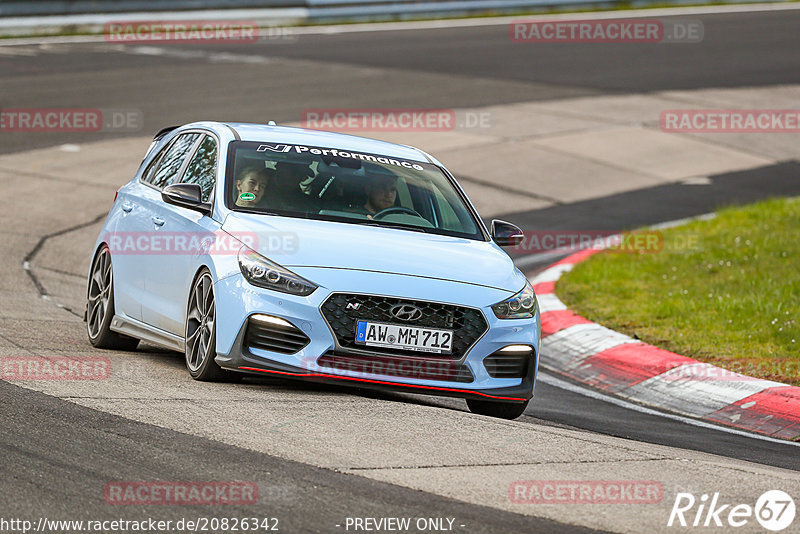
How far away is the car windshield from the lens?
8.34m

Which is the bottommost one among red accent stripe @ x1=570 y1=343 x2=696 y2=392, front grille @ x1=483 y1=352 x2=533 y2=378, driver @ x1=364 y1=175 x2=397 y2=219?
red accent stripe @ x1=570 y1=343 x2=696 y2=392

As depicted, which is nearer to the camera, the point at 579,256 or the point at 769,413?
the point at 769,413

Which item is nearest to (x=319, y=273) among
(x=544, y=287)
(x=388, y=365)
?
(x=388, y=365)

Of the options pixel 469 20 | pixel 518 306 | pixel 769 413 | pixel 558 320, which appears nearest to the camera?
pixel 518 306

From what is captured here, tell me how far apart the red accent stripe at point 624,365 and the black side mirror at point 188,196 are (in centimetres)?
330

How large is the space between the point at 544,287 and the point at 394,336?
18.6ft

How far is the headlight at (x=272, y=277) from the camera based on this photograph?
7387mm

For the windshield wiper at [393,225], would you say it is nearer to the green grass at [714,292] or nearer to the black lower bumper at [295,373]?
the black lower bumper at [295,373]

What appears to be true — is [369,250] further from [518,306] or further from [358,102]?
[358,102]

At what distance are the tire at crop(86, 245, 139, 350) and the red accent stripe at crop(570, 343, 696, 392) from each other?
3.37 meters

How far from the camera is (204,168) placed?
8.88 meters

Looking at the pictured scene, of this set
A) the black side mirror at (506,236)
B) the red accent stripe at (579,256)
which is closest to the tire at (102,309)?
the black side mirror at (506,236)

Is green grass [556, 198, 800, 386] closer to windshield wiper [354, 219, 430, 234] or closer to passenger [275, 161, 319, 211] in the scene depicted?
windshield wiper [354, 219, 430, 234]

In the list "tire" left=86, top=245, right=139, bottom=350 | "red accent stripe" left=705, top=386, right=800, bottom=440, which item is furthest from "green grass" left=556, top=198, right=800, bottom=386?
"tire" left=86, top=245, right=139, bottom=350
